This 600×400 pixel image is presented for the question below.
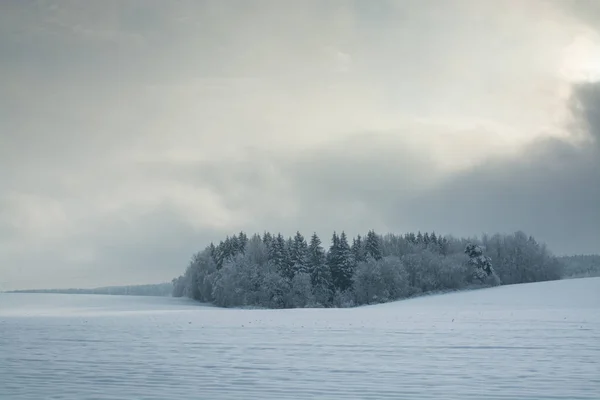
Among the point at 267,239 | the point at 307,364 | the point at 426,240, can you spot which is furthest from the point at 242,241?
the point at 307,364

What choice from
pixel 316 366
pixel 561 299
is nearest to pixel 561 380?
pixel 316 366

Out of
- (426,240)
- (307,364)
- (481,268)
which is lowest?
→ (307,364)

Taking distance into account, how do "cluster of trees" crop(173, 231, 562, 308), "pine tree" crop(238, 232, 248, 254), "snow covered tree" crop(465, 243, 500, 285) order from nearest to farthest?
"cluster of trees" crop(173, 231, 562, 308), "snow covered tree" crop(465, 243, 500, 285), "pine tree" crop(238, 232, 248, 254)

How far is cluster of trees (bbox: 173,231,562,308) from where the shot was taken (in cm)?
7806

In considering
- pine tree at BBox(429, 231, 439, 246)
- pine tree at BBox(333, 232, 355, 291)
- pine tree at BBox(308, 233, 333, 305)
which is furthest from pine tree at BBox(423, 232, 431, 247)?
pine tree at BBox(308, 233, 333, 305)

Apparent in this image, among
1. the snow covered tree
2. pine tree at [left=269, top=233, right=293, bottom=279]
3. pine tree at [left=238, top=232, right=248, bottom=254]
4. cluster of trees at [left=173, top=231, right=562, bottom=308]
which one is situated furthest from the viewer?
pine tree at [left=238, top=232, right=248, bottom=254]

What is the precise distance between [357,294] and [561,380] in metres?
68.0

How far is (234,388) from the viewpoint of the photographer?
10.7m

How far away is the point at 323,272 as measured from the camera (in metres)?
82.3

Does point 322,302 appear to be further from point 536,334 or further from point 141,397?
point 141,397

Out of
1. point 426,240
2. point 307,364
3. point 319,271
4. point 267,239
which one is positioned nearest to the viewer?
point 307,364

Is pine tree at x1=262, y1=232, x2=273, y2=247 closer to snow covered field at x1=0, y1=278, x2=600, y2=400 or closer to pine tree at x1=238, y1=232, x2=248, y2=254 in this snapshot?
pine tree at x1=238, y1=232, x2=248, y2=254

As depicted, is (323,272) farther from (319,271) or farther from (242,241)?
(242,241)

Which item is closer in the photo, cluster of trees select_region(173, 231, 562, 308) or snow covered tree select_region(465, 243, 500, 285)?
cluster of trees select_region(173, 231, 562, 308)
